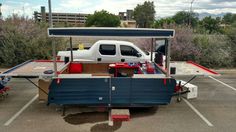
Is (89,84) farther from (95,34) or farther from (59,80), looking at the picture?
(95,34)

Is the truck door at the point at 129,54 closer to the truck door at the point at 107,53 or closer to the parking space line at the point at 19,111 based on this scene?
the truck door at the point at 107,53

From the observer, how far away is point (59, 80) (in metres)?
6.44

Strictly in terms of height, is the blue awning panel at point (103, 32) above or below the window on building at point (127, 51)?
above

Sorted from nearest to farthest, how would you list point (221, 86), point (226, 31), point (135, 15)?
point (221, 86), point (226, 31), point (135, 15)

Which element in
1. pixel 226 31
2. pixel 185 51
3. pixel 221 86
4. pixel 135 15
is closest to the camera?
pixel 221 86

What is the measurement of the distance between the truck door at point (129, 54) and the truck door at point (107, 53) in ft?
1.04

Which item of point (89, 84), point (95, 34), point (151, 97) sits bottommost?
point (151, 97)

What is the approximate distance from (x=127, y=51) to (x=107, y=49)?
3.03ft

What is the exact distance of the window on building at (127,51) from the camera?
35.2ft

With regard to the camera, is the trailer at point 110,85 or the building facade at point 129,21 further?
the building facade at point 129,21

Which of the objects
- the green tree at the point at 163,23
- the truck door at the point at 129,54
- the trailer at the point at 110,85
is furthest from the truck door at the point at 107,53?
the green tree at the point at 163,23

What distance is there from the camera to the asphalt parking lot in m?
6.27

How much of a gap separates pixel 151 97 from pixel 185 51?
26.8 feet

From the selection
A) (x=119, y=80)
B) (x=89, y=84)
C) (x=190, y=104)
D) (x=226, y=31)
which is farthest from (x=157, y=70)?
(x=226, y=31)
